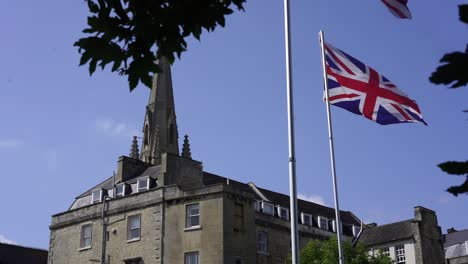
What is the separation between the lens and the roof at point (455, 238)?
237ft

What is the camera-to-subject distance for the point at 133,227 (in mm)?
55156

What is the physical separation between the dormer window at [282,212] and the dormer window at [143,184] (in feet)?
40.0

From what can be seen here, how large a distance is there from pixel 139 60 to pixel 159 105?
102239 millimetres

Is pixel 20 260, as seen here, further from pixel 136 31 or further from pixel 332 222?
pixel 136 31

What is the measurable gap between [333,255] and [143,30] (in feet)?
141

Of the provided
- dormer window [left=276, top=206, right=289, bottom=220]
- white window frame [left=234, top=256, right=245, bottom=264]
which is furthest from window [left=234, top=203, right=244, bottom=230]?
dormer window [left=276, top=206, right=289, bottom=220]

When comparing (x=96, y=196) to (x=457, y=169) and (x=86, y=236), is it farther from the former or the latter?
(x=457, y=169)

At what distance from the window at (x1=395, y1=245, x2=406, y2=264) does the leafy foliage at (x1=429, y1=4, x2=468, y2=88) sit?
61.1m

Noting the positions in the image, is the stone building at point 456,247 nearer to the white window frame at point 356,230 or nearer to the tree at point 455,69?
the white window frame at point 356,230

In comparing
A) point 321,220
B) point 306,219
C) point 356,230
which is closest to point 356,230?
point 356,230

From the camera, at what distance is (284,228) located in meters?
60.1

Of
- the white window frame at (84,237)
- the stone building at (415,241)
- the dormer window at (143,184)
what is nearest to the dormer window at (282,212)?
the stone building at (415,241)

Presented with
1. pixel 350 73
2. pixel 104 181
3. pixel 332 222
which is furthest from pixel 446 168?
pixel 332 222

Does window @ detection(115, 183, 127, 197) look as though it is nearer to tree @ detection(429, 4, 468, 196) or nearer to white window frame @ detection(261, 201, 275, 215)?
white window frame @ detection(261, 201, 275, 215)
